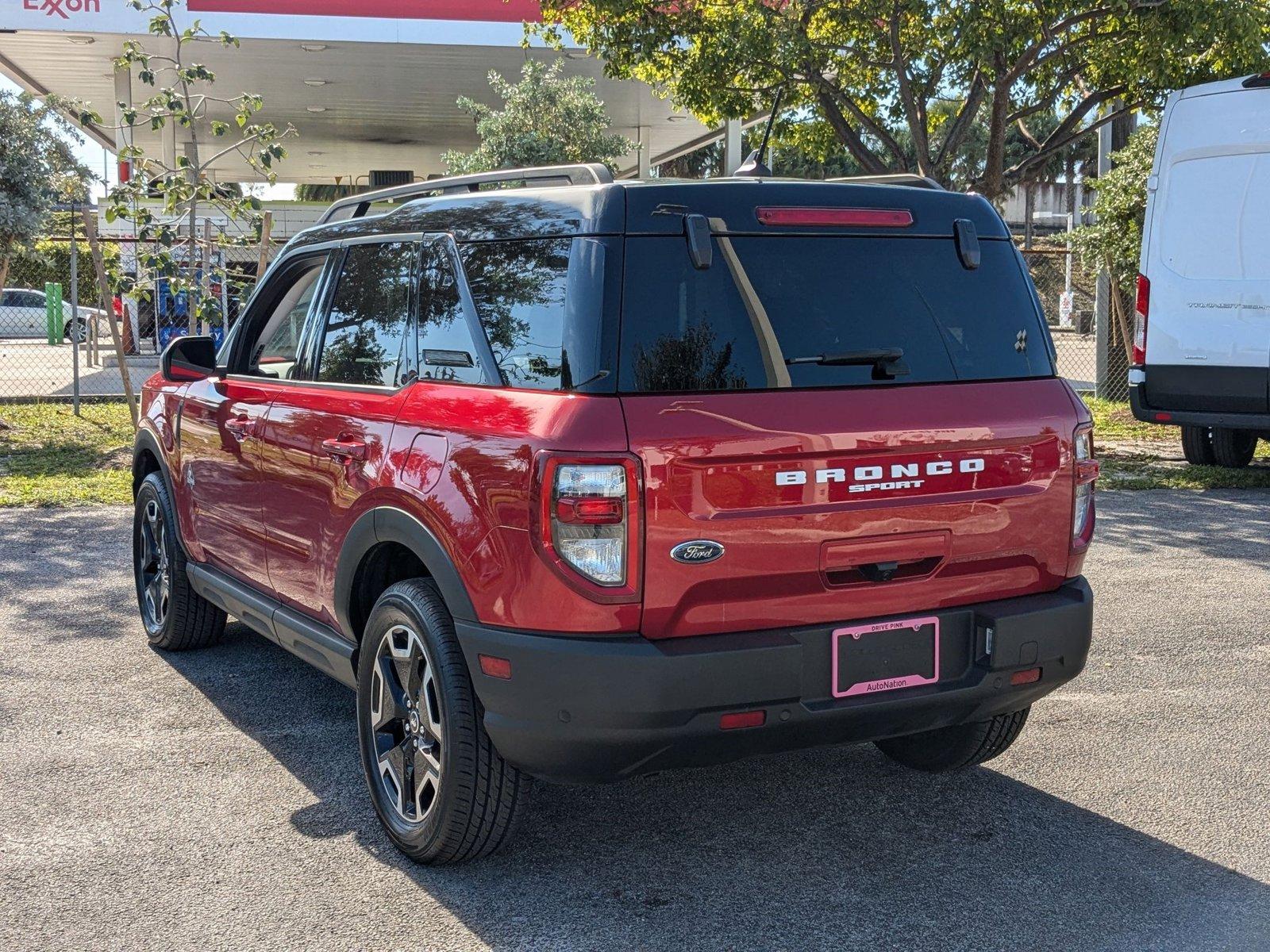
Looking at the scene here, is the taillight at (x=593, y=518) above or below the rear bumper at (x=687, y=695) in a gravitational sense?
above

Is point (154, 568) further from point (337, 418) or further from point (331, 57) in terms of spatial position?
point (331, 57)

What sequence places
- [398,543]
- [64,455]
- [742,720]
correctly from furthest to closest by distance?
[64,455] < [398,543] < [742,720]

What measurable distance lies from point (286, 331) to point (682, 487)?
7.63 feet

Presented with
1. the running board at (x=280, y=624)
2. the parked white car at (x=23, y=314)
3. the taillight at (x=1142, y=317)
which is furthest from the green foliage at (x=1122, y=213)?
the parked white car at (x=23, y=314)

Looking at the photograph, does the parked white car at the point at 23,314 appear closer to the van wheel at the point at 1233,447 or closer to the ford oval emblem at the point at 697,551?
the van wheel at the point at 1233,447

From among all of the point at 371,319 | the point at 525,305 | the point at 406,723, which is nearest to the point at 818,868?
the point at 406,723

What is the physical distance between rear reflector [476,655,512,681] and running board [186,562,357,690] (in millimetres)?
854

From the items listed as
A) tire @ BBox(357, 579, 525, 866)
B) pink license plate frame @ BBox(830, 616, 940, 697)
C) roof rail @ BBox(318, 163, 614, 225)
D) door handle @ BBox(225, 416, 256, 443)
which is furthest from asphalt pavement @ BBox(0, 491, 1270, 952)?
roof rail @ BBox(318, 163, 614, 225)

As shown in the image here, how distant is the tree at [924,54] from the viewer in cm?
1306

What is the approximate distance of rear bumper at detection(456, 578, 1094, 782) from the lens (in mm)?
3365

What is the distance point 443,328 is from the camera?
4.04m

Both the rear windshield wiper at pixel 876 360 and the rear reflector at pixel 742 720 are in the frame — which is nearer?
the rear reflector at pixel 742 720

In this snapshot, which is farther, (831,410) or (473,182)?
(473,182)

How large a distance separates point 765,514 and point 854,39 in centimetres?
1247
